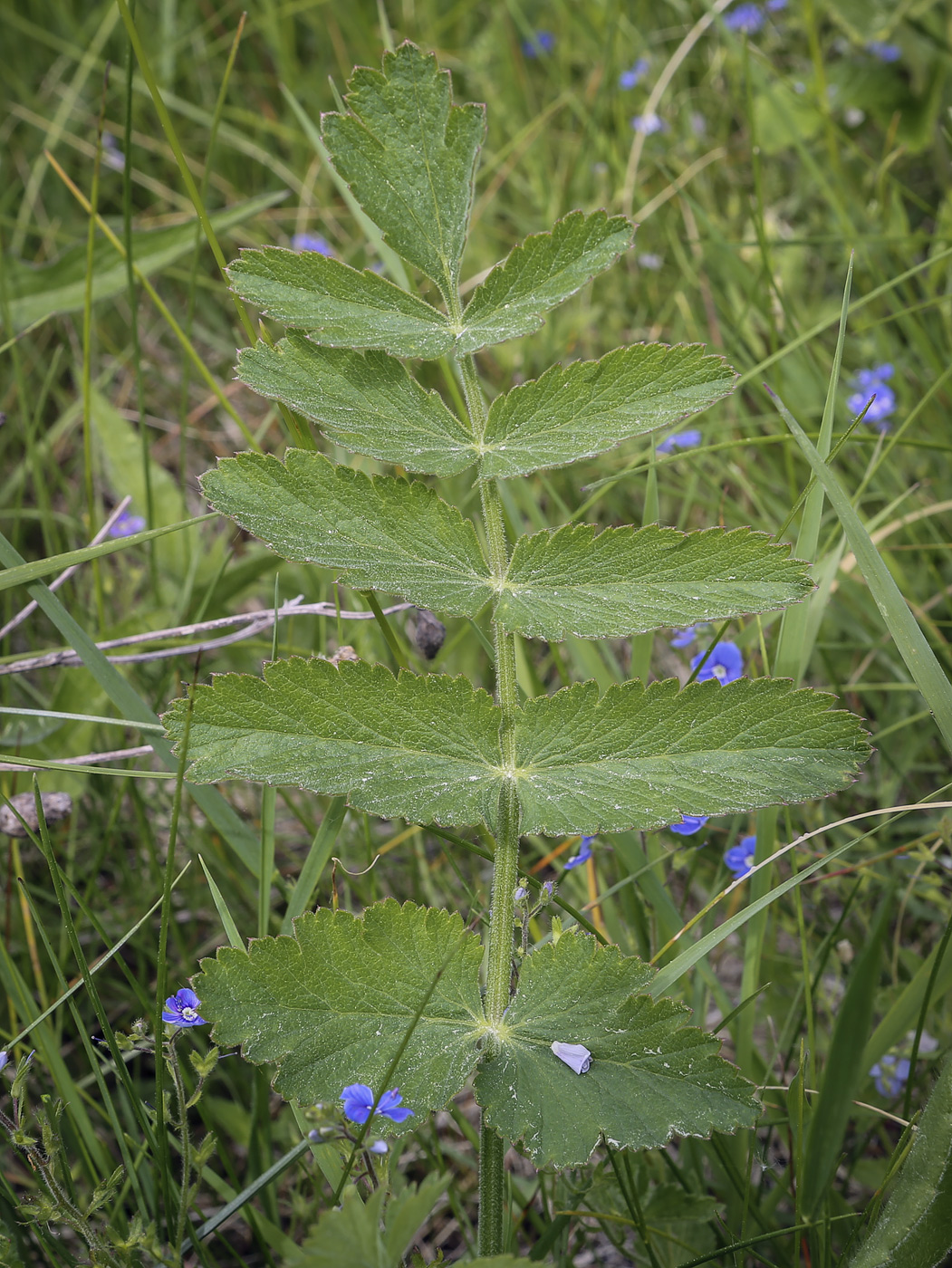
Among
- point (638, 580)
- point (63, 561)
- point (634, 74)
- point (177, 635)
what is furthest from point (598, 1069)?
point (634, 74)

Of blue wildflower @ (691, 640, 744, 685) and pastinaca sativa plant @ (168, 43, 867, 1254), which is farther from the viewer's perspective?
blue wildflower @ (691, 640, 744, 685)

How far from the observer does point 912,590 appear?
2.57 metres

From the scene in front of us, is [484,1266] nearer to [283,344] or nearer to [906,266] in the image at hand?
[283,344]

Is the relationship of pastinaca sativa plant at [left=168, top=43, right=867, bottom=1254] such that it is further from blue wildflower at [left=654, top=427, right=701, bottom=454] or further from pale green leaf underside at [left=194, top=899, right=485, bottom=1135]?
blue wildflower at [left=654, top=427, right=701, bottom=454]

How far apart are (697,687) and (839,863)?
938 mm

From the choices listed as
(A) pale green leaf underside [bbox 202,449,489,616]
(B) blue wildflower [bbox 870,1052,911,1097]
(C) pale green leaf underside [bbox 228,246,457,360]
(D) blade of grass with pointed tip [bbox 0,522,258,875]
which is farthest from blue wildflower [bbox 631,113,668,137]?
(B) blue wildflower [bbox 870,1052,911,1097]

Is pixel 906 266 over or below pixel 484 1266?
over

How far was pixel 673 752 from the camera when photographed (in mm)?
1309

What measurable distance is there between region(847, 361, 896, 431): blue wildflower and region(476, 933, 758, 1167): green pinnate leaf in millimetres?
1866

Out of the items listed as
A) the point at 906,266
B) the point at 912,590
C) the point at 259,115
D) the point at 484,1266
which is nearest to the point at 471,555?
the point at 484,1266

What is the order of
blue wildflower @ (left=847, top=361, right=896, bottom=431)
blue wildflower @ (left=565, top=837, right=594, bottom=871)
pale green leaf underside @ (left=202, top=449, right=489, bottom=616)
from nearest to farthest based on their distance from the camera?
1. pale green leaf underside @ (left=202, top=449, right=489, bottom=616)
2. blue wildflower @ (left=565, top=837, right=594, bottom=871)
3. blue wildflower @ (left=847, top=361, right=896, bottom=431)

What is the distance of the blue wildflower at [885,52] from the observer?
12.0 ft

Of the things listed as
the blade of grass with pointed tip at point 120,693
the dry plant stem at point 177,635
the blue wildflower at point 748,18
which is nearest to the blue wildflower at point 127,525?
the dry plant stem at point 177,635

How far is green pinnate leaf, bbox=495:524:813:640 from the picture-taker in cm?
131
